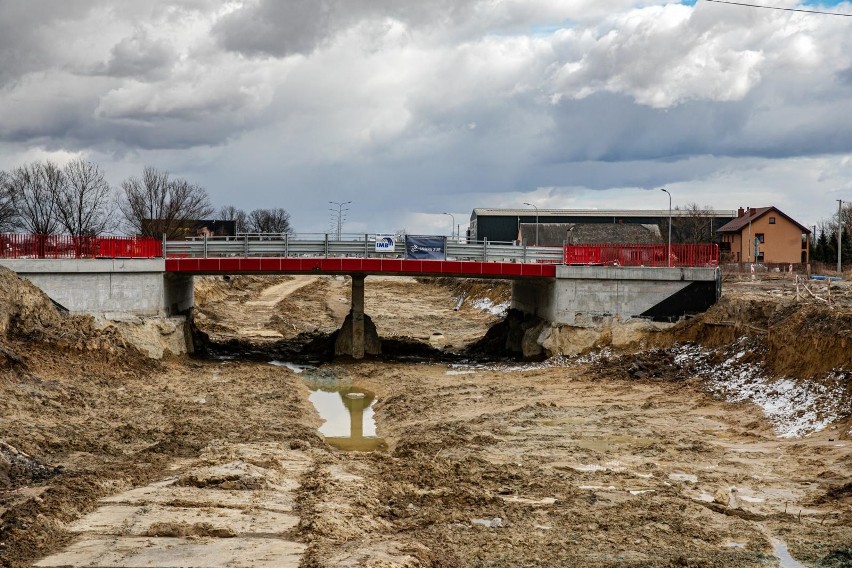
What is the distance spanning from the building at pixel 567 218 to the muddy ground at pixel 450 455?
77.6 metres

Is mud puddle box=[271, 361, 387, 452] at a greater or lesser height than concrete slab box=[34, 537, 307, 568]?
lesser

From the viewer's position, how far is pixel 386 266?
134 feet

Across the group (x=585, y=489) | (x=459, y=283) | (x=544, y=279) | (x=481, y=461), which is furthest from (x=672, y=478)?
(x=459, y=283)

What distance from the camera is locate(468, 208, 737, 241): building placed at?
116 m

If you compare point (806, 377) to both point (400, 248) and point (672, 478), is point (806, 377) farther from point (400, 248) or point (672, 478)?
point (400, 248)

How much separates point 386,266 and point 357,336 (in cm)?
418

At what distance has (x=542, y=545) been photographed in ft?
47.1

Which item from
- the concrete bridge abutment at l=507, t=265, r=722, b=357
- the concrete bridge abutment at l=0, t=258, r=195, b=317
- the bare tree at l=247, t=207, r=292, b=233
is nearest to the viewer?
the concrete bridge abutment at l=0, t=258, r=195, b=317

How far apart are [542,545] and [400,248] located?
27.9 m

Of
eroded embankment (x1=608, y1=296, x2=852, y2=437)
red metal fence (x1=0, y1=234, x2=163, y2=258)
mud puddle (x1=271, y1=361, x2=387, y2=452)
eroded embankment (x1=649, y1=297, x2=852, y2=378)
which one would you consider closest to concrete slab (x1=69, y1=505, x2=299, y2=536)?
mud puddle (x1=271, y1=361, x2=387, y2=452)

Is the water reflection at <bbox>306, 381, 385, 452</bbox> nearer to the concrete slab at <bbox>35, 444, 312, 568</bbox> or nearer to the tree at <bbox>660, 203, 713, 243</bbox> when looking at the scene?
the concrete slab at <bbox>35, 444, 312, 568</bbox>

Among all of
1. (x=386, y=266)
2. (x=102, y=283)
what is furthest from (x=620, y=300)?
(x=102, y=283)

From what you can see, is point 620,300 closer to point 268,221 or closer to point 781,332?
point 781,332

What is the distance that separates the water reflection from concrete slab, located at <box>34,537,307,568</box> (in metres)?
10.1
